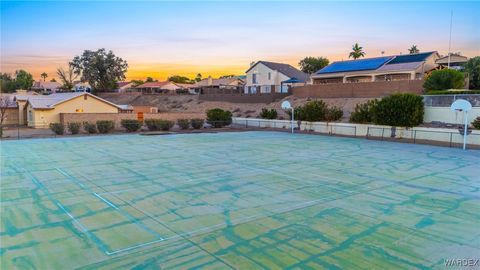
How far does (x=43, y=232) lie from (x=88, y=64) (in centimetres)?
8332

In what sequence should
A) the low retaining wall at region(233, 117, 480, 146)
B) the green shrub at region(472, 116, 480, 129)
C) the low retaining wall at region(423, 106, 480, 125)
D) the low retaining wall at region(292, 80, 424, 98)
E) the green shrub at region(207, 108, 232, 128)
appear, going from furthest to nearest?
the green shrub at region(207, 108, 232, 128), the low retaining wall at region(292, 80, 424, 98), the low retaining wall at region(423, 106, 480, 125), the low retaining wall at region(233, 117, 480, 146), the green shrub at region(472, 116, 480, 129)

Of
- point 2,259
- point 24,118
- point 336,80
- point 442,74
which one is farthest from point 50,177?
point 336,80

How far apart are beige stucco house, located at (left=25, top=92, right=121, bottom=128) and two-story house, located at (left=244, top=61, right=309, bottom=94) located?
25002mm

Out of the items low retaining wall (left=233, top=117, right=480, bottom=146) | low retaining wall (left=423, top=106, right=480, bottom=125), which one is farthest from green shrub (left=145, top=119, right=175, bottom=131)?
low retaining wall (left=423, top=106, right=480, bottom=125)

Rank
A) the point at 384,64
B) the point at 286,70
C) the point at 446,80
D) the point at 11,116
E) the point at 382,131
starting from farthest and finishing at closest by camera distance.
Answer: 1. the point at 286,70
2. the point at 384,64
3. the point at 11,116
4. the point at 446,80
5. the point at 382,131

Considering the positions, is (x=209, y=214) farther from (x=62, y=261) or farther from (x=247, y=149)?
(x=247, y=149)

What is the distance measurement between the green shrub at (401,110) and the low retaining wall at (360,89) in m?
10.3

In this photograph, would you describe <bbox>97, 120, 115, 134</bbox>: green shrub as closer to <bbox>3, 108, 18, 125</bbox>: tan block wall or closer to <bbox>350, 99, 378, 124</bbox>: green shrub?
<bbox>3, 108, 18, 125</bbox>: tan block wall

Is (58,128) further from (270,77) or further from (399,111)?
(270,77)

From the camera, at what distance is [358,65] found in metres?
49.1

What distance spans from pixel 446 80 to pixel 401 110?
381 inches

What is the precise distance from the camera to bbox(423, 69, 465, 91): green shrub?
103 ft

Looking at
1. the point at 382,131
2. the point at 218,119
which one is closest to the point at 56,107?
the point at 218,119

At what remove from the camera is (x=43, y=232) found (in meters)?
7.17
